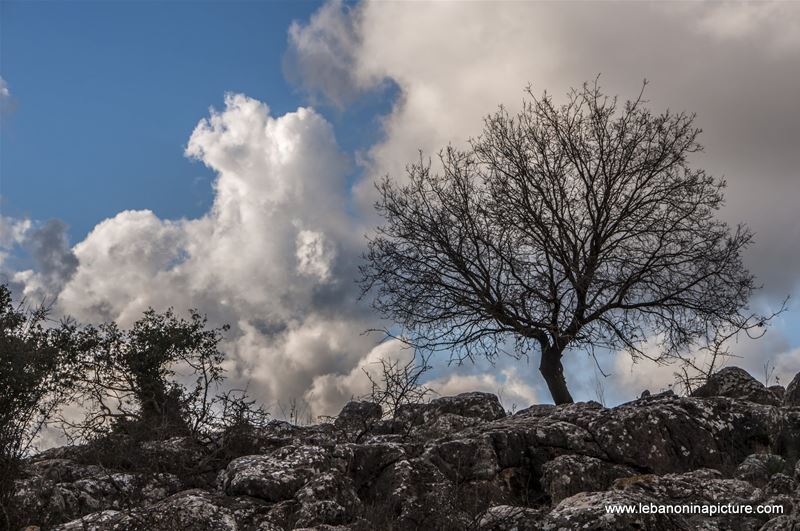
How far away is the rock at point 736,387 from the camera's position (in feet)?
53.3

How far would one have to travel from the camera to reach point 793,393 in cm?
1467

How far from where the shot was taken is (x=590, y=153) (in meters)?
23.1

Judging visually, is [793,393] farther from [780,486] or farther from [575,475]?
[780,486]

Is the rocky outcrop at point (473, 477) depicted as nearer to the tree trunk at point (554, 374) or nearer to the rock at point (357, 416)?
the rock at point (357, 416)

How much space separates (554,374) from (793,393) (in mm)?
8580

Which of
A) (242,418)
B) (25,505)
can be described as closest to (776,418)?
(242,418)

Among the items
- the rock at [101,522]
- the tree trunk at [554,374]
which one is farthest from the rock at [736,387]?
the rock at [101,522]

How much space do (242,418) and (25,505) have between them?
168 inches

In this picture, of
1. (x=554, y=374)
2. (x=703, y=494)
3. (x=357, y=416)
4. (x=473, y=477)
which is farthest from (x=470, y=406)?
(x=703, y=494)

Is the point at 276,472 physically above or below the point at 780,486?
above

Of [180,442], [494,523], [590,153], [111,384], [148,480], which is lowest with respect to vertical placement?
[494,523]

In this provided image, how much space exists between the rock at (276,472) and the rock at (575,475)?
129 inches

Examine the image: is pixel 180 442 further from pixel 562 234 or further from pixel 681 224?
pixel 681 224

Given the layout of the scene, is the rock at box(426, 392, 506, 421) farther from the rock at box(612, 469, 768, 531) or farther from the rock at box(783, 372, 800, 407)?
the rock at box(612, 469, 768, 531)
